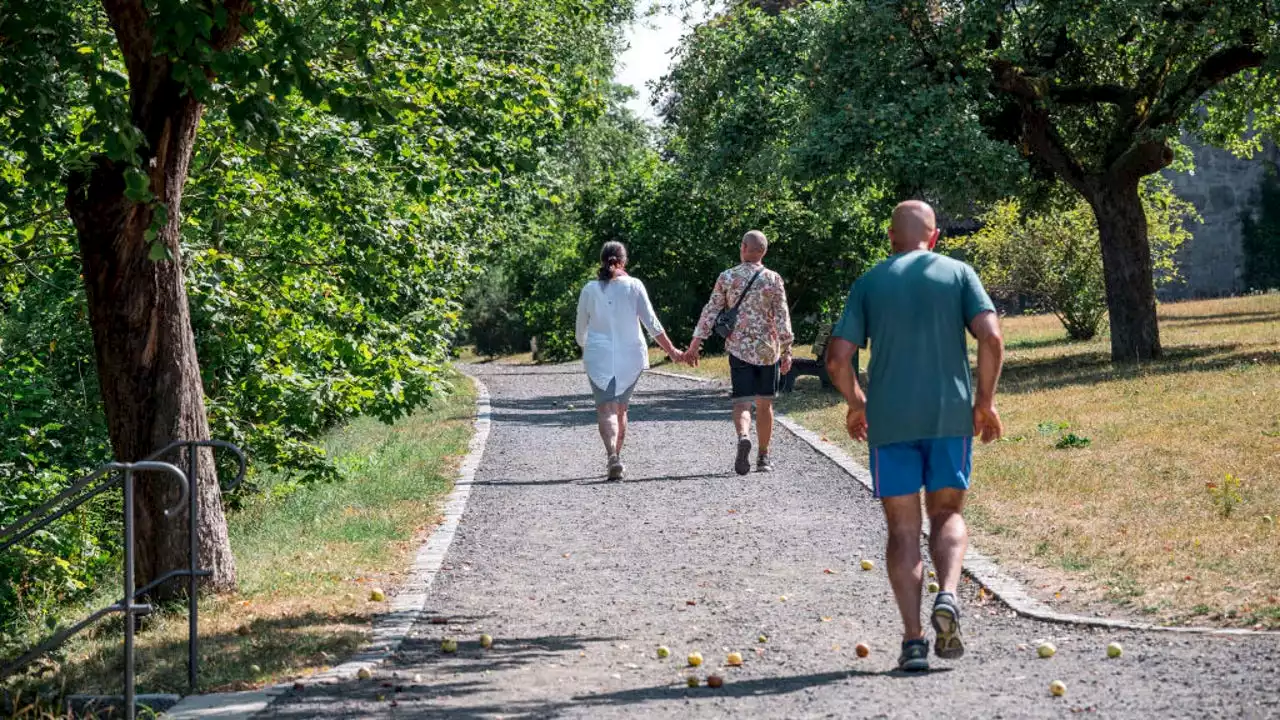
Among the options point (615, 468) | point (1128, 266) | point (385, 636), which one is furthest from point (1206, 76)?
point (385, 636)

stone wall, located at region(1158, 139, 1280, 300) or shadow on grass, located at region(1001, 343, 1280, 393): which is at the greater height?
stone wall, located at region(1158, 139, 1280, 300)

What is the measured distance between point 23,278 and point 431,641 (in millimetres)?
5511

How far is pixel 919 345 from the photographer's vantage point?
21.5ft

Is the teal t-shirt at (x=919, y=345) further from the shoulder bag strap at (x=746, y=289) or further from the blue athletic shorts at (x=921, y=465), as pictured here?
the shoulder bag strap at (x=746, y=289)

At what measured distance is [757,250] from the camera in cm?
1328

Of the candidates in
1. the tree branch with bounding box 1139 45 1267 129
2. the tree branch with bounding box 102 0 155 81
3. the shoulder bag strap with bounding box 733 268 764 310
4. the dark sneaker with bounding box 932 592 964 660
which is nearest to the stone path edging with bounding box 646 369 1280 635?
the dark sneaker with bounding box 932 592 964 660

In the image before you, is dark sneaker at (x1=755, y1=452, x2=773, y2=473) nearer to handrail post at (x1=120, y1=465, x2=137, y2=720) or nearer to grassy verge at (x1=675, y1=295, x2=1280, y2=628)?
grassy verge at (x1=675, y1=295, x2=1280, y2=628)

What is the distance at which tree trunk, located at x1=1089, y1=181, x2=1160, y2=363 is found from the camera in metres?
23.6

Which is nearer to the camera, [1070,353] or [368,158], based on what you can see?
[368,158]

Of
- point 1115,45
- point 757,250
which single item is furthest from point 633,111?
point 757,250

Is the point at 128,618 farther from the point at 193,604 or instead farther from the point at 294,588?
the point at 294,588

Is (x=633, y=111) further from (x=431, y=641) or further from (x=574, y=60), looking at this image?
(x=431, y=641)

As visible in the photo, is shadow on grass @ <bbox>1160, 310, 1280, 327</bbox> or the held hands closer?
the held hands

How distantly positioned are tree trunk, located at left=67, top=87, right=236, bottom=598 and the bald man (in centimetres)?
364
